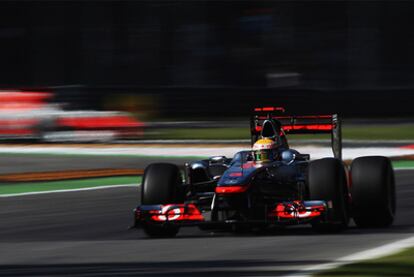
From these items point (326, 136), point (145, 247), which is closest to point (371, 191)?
point (145, 247)

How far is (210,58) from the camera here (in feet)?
106

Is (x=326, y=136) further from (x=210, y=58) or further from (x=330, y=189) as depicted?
(x=330, y=189)

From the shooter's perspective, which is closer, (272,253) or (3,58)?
(272,253)

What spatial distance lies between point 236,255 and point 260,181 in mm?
1521

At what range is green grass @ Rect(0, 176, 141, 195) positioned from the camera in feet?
52.1

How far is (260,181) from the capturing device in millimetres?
10500

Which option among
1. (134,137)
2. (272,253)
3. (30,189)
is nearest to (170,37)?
(134,137)

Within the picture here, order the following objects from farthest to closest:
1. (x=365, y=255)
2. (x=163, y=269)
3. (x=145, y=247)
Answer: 1. (x=145, y=247)
2. (x=365, y=255)
3. (x=163, y=269)

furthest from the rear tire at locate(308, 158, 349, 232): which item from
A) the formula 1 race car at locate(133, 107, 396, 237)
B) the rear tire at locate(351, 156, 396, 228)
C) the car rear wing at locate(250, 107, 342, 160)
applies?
the car rear wing at locate(250, 107, 342, 160)

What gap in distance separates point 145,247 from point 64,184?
22.2 ft

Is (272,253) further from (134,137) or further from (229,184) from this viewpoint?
(134,137)

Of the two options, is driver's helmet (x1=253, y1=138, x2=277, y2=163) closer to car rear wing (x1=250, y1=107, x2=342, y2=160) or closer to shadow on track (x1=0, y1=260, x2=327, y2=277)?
car rear wing (x1=250, y1=107, x2=342, y2=160)

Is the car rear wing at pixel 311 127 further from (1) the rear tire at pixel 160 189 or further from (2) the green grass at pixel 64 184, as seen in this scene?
(2) the green grass at pixel 64 184

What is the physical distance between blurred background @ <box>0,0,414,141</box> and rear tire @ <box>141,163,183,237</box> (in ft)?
52.3
